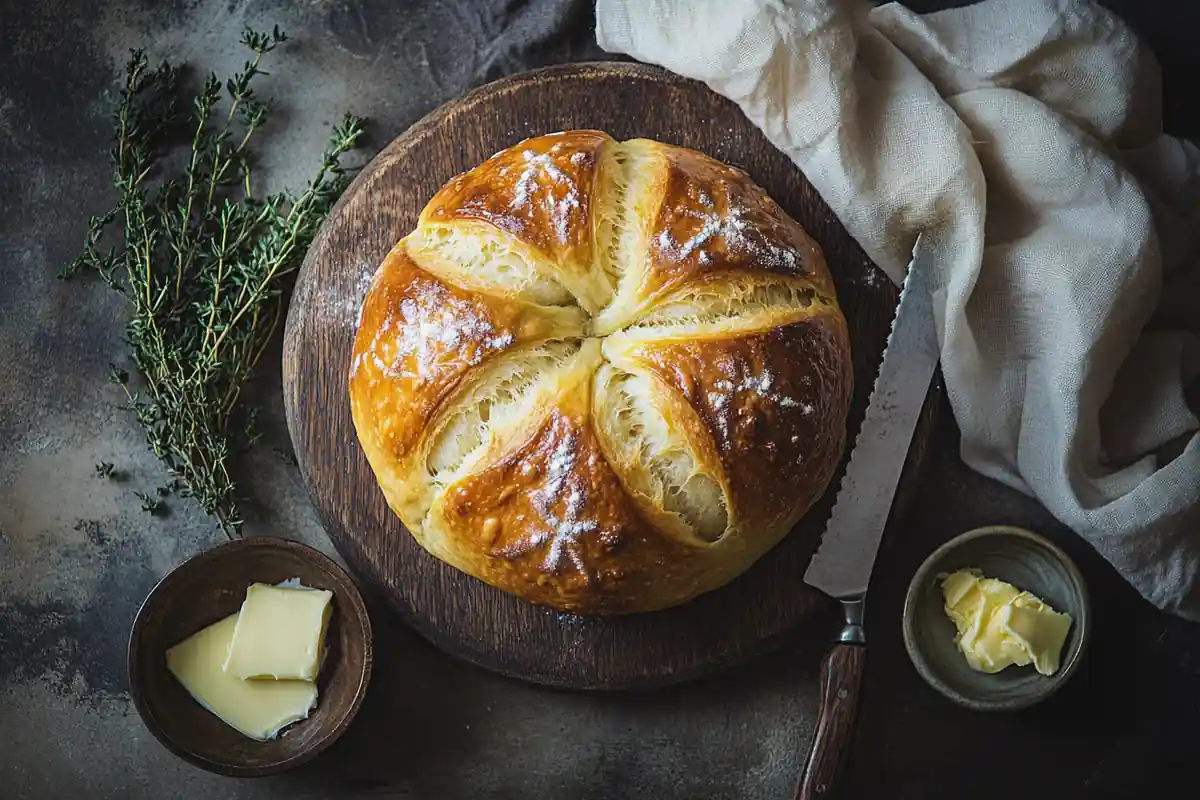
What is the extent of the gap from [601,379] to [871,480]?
649 mm

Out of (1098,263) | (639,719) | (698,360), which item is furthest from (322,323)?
(1098,263)

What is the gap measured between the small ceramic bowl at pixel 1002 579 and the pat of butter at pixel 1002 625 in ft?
0.10

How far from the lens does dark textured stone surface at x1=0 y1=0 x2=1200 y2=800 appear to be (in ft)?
8.11

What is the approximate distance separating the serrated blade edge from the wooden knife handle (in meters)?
0.14

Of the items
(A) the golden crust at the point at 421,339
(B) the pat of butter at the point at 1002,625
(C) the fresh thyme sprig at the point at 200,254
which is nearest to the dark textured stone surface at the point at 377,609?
(C) the fresh thyme sprig at the point at 200,254

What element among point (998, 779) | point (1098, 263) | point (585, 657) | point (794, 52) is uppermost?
point (794, 52)

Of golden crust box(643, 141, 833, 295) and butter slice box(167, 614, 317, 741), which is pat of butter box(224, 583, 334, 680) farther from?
golden crust box(643, 141, 833, 295)

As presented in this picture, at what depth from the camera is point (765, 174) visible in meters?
2.36

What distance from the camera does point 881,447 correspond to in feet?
7.33

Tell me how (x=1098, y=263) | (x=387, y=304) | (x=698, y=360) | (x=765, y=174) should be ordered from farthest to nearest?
(x=765, y=174) < (x=1098, y=263) < (x=387, y=304) < (x=698, y=360)

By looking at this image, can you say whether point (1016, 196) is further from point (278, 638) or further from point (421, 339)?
point (278, 638)

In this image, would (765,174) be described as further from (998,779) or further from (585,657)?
(998,779)

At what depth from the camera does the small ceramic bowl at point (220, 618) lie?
7.41 ft

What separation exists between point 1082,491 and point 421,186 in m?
1.58
